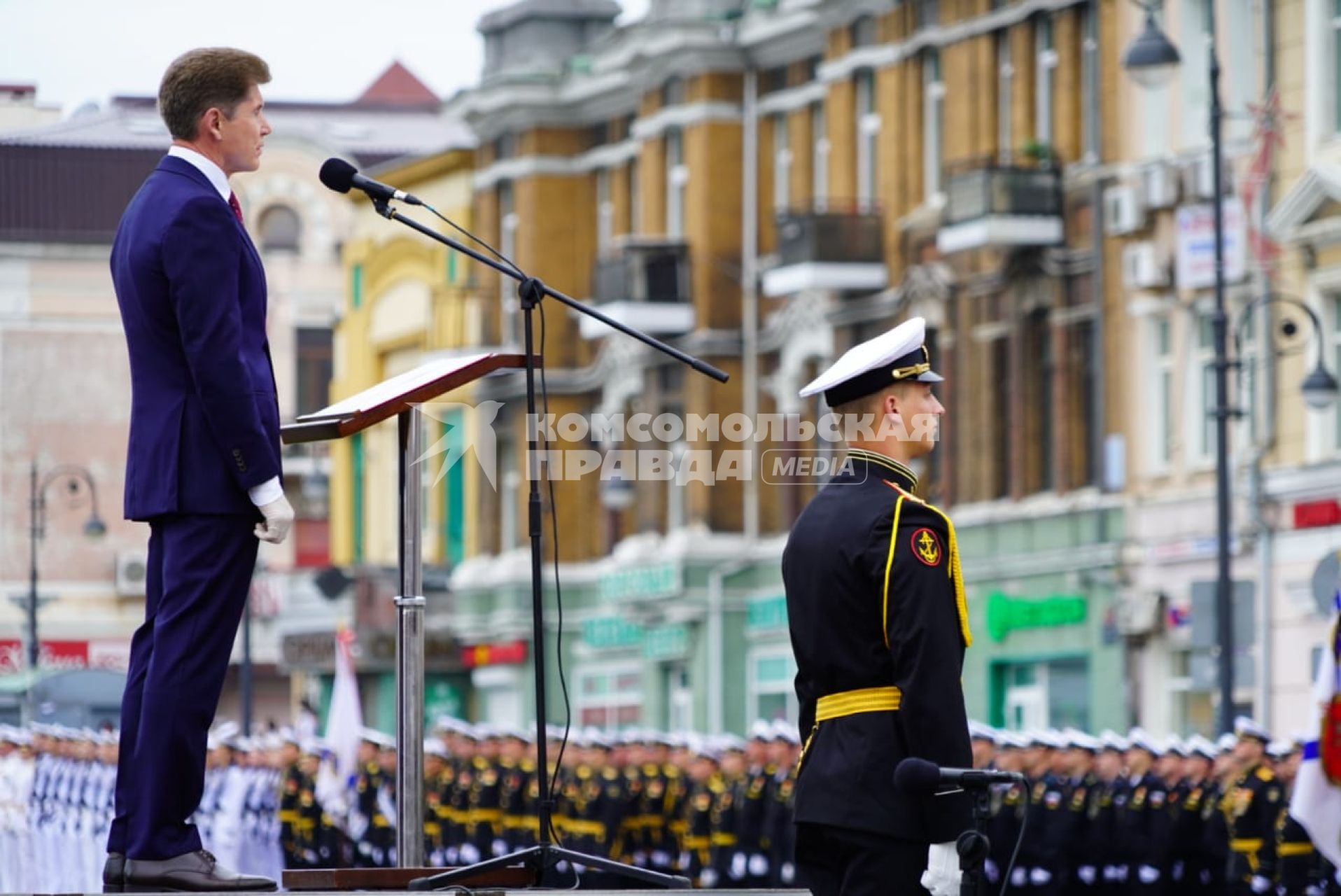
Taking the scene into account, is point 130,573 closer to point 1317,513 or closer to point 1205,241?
point 1317,513

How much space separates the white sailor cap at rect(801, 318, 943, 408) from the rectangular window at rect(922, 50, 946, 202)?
1265 inches

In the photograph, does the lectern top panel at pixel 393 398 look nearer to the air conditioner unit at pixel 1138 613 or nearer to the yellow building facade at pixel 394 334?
the air conditioner unit at pixel 1138 613

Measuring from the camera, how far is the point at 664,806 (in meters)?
30.8

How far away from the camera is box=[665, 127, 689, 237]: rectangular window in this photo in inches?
1838

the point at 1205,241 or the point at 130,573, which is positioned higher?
the point at 1205,241

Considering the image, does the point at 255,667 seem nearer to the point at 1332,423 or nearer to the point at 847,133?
the point at 847,133

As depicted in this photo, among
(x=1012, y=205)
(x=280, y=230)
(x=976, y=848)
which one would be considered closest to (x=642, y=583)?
(x=280, y=230)

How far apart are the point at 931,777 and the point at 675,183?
40.2 m

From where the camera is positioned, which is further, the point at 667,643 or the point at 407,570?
the point at 667,643

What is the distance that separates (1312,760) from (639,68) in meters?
32.5

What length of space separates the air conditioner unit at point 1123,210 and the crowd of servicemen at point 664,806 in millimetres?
6874

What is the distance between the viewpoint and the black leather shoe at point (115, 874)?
7.55 m

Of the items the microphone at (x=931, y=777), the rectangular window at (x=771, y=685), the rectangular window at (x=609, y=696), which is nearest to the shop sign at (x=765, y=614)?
the rectangular window at (x=771, y=685)

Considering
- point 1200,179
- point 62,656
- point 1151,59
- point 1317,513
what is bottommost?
point 62,656
